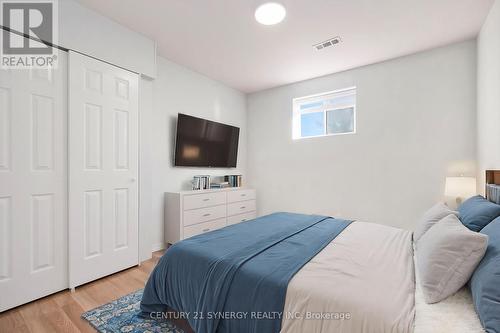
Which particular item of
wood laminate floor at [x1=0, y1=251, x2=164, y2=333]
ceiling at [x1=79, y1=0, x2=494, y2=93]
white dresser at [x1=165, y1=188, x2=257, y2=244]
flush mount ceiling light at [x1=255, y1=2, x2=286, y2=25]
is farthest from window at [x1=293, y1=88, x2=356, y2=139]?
wood laminate floor at [x1=0, y1=251, x2=164, y2=333]

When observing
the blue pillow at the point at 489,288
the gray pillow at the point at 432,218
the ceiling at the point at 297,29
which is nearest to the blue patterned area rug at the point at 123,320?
the blue pillow at the point at 489,288

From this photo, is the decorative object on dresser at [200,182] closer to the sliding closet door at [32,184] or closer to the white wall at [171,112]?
the white wall at [171,112]

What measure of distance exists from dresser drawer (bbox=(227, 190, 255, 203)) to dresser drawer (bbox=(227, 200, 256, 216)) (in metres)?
0.07

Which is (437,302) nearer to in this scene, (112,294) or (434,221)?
(434,221)

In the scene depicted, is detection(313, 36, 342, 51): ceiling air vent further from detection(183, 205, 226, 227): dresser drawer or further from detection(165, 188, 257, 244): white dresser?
detection(183, 205, 226, 227): dresser drawer

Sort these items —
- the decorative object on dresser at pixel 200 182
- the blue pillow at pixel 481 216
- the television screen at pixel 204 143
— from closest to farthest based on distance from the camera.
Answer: the blue pillow at pixel 481 216 < the television screen at pixel 204 143 < the decorative object on dresser at pixel 200 182

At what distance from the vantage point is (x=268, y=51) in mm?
3104

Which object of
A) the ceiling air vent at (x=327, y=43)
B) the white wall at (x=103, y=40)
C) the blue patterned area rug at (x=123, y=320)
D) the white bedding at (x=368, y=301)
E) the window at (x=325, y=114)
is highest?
the ceiling air vent at (x=327, y=43)

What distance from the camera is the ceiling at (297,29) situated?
225cm

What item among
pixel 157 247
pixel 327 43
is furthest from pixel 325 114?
pixel 157 247

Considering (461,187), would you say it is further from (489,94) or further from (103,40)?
(103,40)

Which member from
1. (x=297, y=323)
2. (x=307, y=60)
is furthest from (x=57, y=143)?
(x=307, y=60)

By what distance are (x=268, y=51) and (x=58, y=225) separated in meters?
3.02

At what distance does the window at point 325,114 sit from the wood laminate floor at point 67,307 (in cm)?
335
